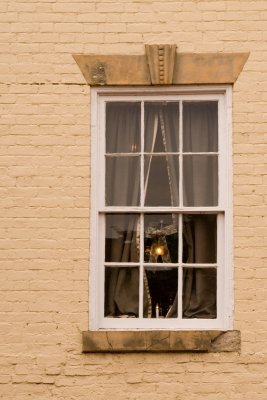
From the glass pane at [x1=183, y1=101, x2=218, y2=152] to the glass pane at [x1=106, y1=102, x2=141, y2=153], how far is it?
1.39ft

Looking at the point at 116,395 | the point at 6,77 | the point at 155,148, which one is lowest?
the point at 116,395

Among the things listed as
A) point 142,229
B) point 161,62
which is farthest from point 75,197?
point 161,62

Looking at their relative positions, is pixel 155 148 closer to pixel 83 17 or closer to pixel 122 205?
pixel 122 205

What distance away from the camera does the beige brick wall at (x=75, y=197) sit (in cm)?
671

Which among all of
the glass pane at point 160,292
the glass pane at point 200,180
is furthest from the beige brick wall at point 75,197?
the glass pane at point 160,292

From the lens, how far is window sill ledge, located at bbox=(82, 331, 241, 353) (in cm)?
670

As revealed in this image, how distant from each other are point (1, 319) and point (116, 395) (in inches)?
45.5

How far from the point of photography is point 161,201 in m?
7.02

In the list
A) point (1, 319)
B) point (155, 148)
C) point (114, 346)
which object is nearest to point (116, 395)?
point (114, 346)

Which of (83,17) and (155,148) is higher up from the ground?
(83,17)

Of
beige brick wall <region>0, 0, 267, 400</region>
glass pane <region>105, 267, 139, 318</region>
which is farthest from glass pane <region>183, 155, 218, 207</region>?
glass pane <region>105, 267, 139, 318</region>

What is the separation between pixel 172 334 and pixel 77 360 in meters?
0.83

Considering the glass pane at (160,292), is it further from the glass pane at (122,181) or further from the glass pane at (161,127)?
the glass pane at (161,127)

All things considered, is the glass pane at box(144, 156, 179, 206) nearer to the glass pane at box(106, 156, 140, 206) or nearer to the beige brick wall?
the glass pane at box(106, 156, 140, 206)
